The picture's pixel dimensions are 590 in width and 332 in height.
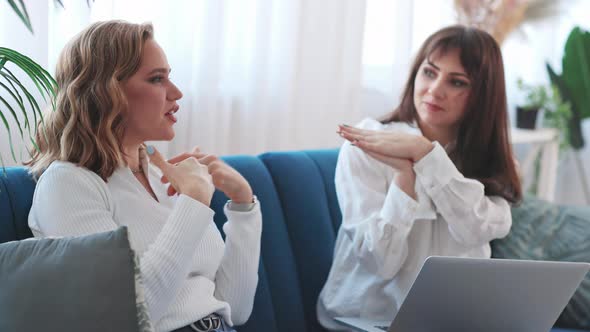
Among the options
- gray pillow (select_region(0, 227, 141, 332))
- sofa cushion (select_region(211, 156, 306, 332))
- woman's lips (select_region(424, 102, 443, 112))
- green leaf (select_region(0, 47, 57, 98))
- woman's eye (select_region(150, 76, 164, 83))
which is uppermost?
green leaf (select_region(0, 47, 57, 98))

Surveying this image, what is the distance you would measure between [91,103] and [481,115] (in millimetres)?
1061

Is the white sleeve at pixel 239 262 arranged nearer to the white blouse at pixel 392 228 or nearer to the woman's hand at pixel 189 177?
the woman's hand at pixel 189 177

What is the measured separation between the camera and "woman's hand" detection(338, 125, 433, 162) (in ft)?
6.14

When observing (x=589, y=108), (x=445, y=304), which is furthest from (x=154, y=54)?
(x=589, y=108)

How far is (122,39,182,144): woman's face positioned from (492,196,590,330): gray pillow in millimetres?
1089

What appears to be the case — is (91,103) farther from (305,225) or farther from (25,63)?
(305,225)

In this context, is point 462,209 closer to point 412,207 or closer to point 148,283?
point 412,207

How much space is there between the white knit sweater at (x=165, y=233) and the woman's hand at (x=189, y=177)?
0.11 ft

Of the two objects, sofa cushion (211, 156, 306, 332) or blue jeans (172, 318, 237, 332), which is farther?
sofa cushion (211, 156, 306, 332)

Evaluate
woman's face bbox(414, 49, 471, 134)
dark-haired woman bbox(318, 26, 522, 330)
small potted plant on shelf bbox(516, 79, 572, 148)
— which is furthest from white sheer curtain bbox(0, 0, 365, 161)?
small potted plant on shelf bbox(516, 79, 572, 148)

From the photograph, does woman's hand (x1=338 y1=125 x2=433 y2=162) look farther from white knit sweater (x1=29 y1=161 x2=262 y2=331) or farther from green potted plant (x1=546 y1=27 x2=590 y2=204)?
green potted plant (x1=546 y1=27 x2=590 y2=204)

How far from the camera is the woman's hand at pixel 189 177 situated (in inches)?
58.1

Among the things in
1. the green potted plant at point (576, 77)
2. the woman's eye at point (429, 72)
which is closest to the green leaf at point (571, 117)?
the green potted plant at point (576, 77)

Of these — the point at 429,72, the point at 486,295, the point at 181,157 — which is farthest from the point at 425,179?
the point at 181,157
